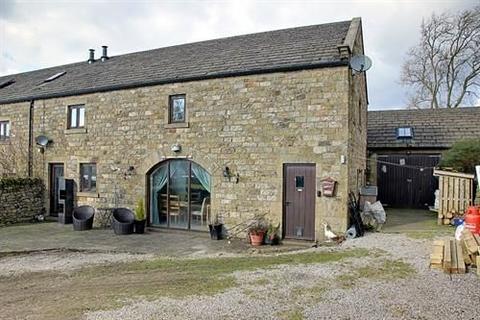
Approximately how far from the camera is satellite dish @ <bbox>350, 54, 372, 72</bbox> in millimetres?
10672

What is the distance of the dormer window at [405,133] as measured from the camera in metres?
→ 18.4

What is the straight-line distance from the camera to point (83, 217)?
46.2 ft

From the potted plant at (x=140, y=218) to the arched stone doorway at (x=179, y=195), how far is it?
0.37 meters

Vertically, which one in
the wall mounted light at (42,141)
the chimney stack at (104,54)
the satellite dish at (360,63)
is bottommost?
the wall mounted light at (42,141)

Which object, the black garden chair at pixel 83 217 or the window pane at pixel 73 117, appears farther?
the window pane at pixel 73 117

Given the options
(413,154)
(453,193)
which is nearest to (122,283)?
(453,193)

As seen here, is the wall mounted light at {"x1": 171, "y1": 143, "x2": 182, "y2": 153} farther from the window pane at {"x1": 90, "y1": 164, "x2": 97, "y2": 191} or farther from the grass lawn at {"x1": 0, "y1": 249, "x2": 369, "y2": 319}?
the grass lawn at {"x1": 0, "y1": 249, "x2": 369, "y2": 319}

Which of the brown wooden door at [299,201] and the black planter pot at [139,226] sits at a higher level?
the brown wooden door at [299,201]

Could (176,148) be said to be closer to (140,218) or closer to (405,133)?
(140,218)

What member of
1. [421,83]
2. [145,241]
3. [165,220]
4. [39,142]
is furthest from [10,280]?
[421,83]

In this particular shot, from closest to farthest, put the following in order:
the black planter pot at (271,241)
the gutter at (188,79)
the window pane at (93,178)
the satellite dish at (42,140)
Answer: the gutter at (188,79), the black planter pot at (271,241), the window pane at (93,178), the satellite dish at (42,140)

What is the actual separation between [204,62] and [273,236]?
22.1 feet

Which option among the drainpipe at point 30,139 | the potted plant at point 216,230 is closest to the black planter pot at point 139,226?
the potted plant at point 216,230

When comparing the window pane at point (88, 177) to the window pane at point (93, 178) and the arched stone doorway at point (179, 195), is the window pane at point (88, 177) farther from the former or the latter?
the arched stone doorway at point (179, 195)
